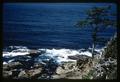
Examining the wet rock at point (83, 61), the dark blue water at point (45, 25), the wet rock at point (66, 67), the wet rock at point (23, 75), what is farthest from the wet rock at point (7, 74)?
the wet rock at point (83, 61)

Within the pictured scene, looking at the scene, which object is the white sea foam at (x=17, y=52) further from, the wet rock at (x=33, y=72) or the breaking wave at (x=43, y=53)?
the wet rock at (x=33, y=72)

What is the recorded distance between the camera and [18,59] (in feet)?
12.9

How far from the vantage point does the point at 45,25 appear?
12.9ft

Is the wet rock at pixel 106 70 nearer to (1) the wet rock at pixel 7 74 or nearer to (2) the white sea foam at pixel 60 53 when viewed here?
(2) the white sea foam at pixel 60 53

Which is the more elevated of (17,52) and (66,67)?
(17,52)

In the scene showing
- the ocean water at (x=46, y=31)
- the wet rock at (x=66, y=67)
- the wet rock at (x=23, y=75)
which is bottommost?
the wet rock at (x=23, y=75)

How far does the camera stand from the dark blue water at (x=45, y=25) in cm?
391

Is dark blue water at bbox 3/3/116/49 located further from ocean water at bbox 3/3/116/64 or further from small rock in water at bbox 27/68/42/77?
small rock in water at bbox 27/68/42/77

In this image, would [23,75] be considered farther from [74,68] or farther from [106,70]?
[106,70]

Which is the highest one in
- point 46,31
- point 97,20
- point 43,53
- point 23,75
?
point 97,20

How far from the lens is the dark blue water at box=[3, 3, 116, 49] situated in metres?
3.91

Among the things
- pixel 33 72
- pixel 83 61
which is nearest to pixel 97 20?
pixel 83 61

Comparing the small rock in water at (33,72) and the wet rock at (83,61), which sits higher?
the wet rock at (83,61)

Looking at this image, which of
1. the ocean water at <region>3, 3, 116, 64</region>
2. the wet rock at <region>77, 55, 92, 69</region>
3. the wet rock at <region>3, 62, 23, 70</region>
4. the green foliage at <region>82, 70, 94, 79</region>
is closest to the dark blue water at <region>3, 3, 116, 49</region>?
the ocean water at <region>3, 3, 116, 64</region>
